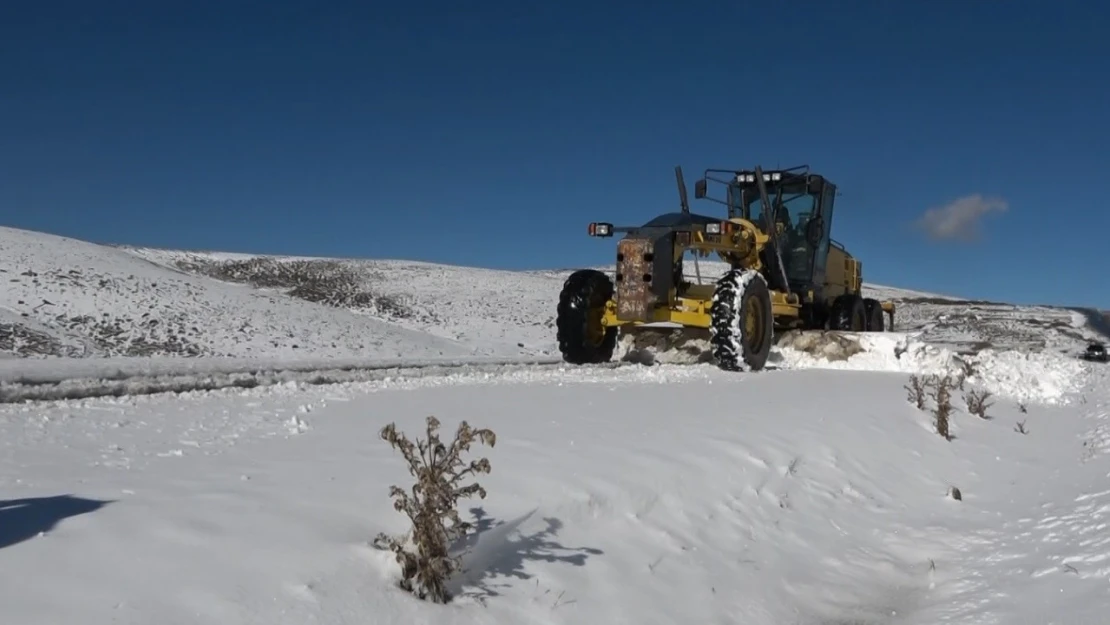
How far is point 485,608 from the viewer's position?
3.69 meters

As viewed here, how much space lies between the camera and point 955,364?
12.4 metres

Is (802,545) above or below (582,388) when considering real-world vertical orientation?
below

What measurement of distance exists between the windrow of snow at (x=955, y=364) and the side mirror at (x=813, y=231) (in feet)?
6.55

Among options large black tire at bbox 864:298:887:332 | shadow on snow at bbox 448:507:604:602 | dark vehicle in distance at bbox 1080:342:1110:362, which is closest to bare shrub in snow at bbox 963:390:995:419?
large black tire at bbox 864:298:887:332

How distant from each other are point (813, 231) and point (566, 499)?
429 inches

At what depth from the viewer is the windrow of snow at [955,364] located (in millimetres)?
12648

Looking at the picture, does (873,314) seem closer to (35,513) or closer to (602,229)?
(602,229)

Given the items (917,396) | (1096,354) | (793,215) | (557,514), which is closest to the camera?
(557,514)

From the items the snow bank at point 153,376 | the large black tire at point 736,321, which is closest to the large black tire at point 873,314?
the large black tire at point 736,321

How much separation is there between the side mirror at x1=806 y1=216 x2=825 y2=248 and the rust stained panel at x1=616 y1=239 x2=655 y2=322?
4.06 metres

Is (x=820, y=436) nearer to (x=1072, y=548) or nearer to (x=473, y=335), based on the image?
(x=1072, y=548)

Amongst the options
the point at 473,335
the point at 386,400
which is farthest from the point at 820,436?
the point at 473,335

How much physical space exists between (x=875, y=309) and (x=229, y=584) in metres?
16.0

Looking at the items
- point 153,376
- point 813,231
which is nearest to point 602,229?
point 813,231
